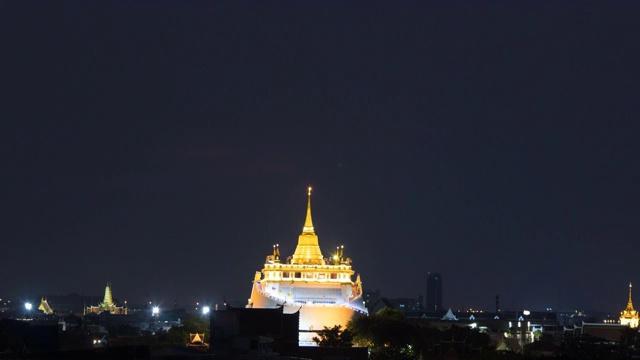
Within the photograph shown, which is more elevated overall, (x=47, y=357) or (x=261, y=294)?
(x=261, y=294)

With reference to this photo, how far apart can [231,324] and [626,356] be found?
70725 millimetres

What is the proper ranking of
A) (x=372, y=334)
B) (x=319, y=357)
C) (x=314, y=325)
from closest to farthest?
(x=319, y=357), (x=372, y=334), (x=314, y=325)

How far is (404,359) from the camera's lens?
152625 millimetres

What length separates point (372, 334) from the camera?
580 ft

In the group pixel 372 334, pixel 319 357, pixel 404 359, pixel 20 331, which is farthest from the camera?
pixel 372 334

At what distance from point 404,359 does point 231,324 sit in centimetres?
2433

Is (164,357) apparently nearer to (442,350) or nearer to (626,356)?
(442,350)

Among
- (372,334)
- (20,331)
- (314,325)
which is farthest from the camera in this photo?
(314,325)

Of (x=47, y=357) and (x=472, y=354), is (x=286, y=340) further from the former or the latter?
(x=47, y=357)

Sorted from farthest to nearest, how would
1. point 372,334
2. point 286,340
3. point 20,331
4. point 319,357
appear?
1. point 372,334
2. point 286,340
3. point 319,357
4. point 20,331

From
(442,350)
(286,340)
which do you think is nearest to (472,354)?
(442,350)

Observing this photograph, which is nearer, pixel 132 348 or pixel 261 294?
pixel 132 348

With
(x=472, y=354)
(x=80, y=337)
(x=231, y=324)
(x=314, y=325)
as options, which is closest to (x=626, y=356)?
(x=314, y=325)

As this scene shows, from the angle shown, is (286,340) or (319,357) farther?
(286,340)
